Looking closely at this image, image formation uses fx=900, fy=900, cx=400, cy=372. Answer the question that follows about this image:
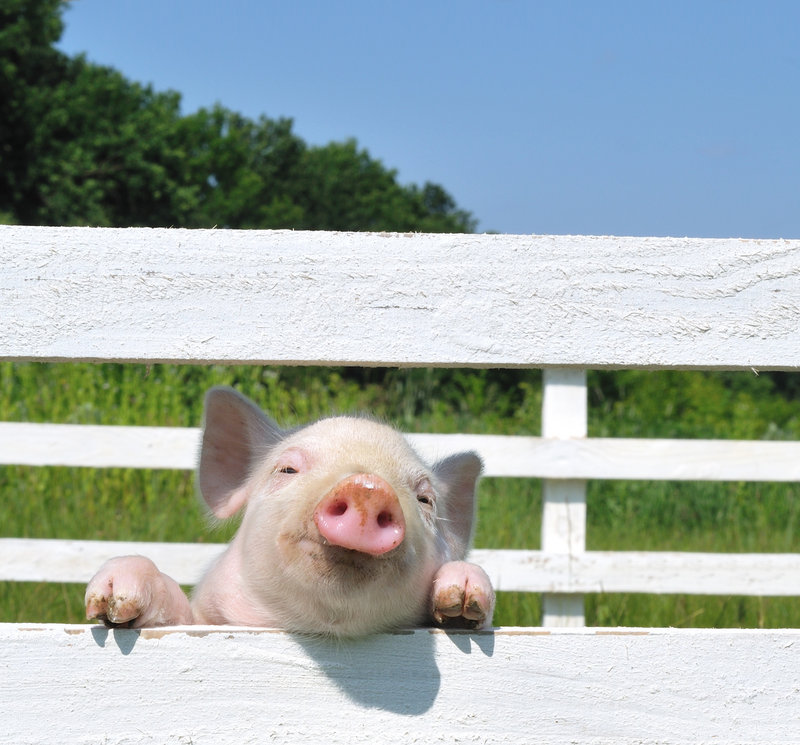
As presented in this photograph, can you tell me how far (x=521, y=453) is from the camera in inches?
178

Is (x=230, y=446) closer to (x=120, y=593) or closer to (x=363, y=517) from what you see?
(x=120, y=593)

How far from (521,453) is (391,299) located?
10.5 ft

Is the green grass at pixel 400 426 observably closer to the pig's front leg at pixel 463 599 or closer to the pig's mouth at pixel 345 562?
the pig's front leg at pixel 463 599

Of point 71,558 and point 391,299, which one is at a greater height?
point 391,299

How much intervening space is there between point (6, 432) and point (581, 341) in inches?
155

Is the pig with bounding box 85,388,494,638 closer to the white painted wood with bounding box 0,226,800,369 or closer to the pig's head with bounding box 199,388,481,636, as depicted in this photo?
the pig's head with bounding box 199,388,481,636

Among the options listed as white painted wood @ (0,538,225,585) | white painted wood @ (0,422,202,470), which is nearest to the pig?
Result: white painted wood @ (0,538,225,585)

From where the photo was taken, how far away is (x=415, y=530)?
1.73 meters

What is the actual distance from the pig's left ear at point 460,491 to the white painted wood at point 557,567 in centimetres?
206

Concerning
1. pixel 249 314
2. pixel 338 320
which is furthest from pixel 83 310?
pixel 338 320

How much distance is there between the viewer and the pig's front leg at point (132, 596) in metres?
1.50

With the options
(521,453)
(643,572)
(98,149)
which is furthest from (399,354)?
(98,149)

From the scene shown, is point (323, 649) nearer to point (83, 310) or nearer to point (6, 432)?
point (83, 310)

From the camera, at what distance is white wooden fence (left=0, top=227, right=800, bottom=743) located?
1.35 m
